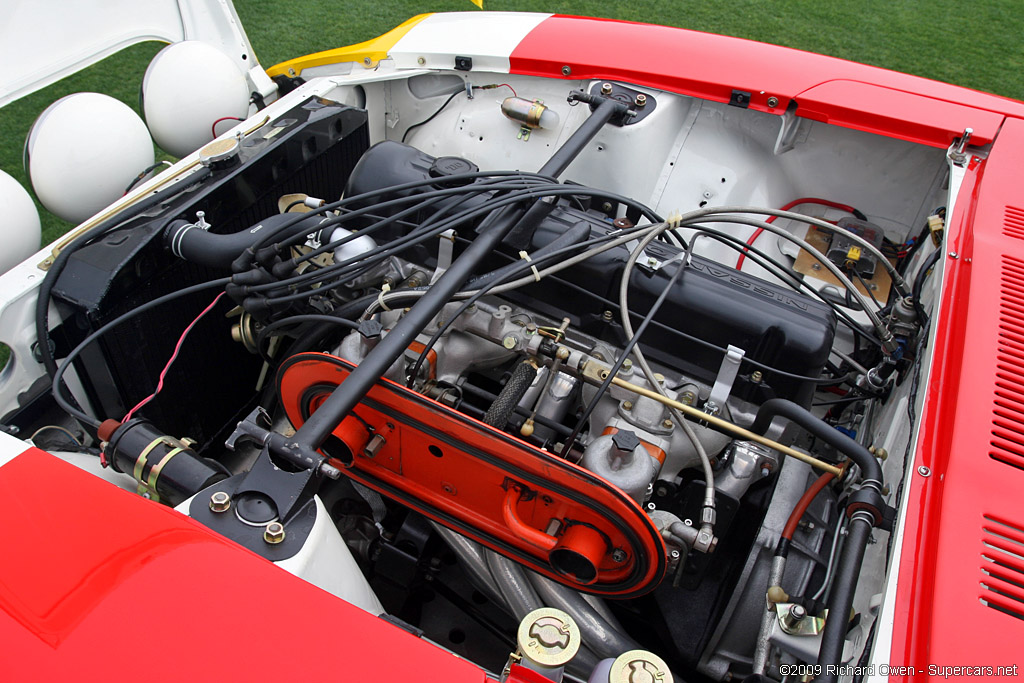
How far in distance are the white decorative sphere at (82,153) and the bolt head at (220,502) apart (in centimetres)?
121

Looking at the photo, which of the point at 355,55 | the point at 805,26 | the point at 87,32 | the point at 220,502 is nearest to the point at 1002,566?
the point at 220,502

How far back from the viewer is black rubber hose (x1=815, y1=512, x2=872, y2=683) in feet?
3.08

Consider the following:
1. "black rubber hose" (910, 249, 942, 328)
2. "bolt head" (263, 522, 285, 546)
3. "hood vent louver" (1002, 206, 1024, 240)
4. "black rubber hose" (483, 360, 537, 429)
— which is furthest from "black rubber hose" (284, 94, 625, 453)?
"hood vent louver" (1002, 206, 1024, 240)

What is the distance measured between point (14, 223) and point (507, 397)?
1237mm

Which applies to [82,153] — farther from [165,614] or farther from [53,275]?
[165,614]

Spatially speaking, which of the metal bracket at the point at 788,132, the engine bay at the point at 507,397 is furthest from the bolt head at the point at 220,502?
the metal bracket at the point at 788,132

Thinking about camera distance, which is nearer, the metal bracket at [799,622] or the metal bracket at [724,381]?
the metal bracket at [799,622]

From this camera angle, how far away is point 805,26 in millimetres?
4617

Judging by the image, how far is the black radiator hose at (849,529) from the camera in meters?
0.95

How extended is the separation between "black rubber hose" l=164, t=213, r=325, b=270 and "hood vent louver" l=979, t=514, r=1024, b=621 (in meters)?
1.26

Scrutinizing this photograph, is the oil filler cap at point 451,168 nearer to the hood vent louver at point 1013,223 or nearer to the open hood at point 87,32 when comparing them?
the open hood at point 87,32

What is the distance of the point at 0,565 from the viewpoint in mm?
859

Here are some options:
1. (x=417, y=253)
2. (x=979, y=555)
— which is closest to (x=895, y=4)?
(x=417, y=253)

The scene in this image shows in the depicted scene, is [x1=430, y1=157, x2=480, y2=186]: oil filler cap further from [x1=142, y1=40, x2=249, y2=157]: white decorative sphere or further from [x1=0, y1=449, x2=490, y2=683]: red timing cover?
[x1=0, y1=449, x2=490, y2=683]: red timing cover
